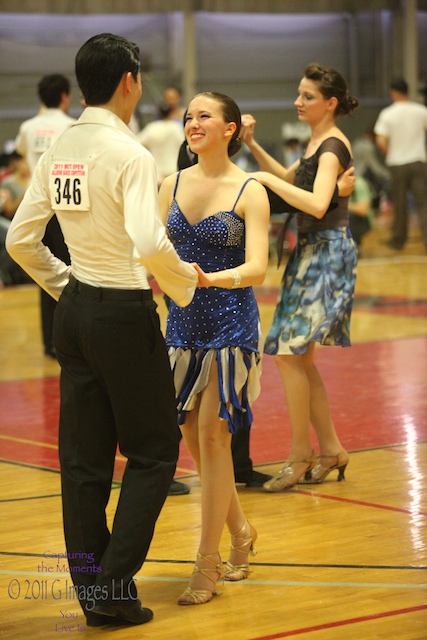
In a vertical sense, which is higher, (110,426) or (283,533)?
(110,426)

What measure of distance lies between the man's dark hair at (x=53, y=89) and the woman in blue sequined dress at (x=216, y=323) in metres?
4.67

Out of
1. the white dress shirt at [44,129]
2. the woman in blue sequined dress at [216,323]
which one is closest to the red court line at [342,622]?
the woman in blue sequined dress at [216,323]

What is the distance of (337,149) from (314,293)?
0.61 meters

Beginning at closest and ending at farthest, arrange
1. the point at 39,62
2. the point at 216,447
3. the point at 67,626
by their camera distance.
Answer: the point at 67,626
the point at 216,447
the point at 39,62

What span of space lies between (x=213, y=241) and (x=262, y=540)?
1161 millimetres

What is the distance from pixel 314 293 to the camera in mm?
4953

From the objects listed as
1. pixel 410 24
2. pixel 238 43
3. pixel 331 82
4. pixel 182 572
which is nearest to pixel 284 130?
pixel 238 43

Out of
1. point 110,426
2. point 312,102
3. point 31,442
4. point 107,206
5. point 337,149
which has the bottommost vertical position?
point 31,442

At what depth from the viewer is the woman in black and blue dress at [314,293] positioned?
492 cm

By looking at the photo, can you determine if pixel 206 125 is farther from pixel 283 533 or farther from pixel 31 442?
pixel 31 442

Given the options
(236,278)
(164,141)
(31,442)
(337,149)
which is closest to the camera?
(236,278)

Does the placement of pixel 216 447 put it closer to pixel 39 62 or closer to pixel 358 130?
pixel 39 62

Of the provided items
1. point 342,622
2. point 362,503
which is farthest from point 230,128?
point 362,503

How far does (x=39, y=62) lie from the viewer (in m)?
20.2
